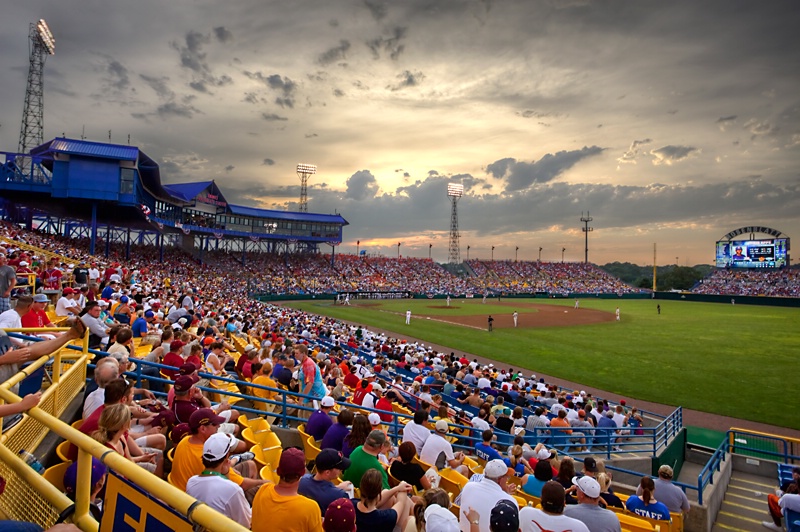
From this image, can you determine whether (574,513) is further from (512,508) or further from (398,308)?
(398,308)

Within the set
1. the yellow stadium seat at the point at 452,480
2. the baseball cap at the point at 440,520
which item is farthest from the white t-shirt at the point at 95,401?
the yellow stadium seat at the point at 452,480

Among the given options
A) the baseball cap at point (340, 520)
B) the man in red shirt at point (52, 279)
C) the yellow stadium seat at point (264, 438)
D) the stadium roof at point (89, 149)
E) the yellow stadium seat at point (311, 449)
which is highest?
the stadium roof at point (89, 149)

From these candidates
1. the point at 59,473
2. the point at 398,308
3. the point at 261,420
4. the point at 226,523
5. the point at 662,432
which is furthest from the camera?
the point at 398,308

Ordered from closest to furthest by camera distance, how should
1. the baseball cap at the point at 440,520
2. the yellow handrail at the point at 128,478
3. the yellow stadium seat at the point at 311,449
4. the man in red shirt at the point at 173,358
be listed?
1. the yellow handrail at the point at 128,478
2. the baseball cap at the point at 440,520
3. the yellow stadium seat at the point at 311,449
4. the man in red shirt at the point at 173,358

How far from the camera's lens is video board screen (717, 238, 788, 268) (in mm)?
79938

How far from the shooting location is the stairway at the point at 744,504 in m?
9.43

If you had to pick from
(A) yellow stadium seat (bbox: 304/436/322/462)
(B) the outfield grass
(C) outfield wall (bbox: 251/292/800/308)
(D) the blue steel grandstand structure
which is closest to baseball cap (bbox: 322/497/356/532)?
(A) yellow stadium seat (bbox: 304/436/322/462)

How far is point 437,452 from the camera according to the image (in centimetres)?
627

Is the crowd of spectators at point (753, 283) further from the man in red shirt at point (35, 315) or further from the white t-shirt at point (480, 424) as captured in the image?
the man in red shirt at point (35, 315)

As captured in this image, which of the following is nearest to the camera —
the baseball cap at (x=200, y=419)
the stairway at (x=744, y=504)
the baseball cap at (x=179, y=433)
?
the baseball cap at (x=200, y=419)

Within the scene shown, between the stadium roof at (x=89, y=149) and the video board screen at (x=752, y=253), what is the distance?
322 feet

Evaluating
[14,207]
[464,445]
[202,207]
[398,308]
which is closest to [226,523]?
[464,445]

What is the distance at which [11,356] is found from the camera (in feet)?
13.1

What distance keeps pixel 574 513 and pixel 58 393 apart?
5.70 m
